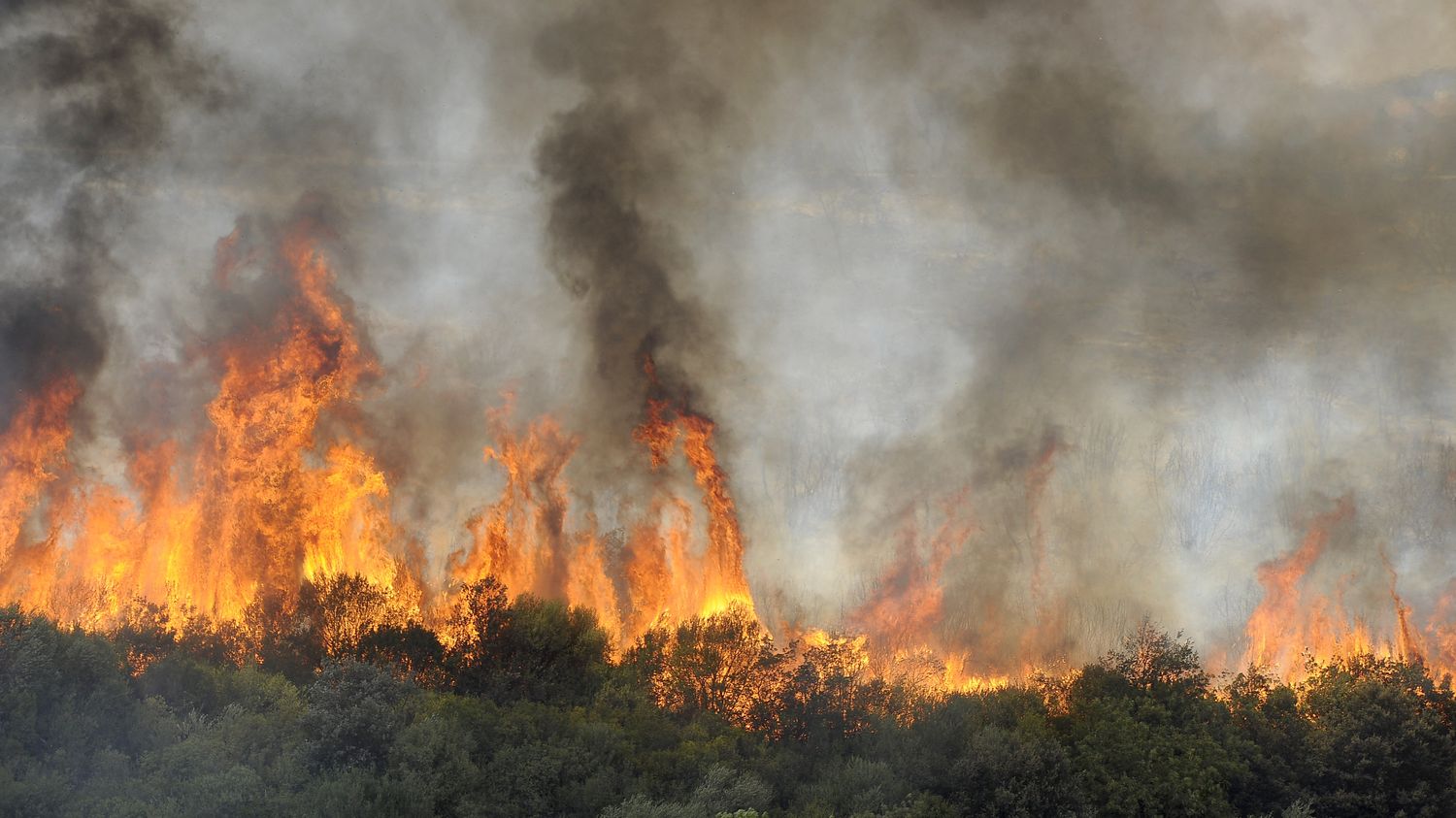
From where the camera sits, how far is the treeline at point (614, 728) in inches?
1705

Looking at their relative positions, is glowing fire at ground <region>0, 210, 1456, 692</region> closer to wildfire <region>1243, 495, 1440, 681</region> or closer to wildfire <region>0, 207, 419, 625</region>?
wildfire <region>0, 207, 419, 625</region>

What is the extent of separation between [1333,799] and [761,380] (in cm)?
4577

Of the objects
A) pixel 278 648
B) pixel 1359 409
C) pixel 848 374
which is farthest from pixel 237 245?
pixel 1359 409

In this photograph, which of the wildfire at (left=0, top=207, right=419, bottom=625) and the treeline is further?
the wildfire at (left=0, top=207, right=419, bottom=625)

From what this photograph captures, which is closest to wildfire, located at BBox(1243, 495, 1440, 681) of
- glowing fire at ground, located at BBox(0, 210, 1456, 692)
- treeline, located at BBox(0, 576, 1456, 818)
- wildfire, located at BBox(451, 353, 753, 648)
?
glowing fire at ground, located at BBox(0, 210, 1456, 692)

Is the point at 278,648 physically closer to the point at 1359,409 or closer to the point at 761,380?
the point at 761,380

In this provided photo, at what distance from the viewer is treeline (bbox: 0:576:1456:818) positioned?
4331 cm

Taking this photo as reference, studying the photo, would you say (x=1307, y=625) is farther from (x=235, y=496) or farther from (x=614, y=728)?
(x=235, y=496)

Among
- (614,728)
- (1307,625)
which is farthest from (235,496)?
(1307,625)

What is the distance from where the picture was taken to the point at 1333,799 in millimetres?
52062

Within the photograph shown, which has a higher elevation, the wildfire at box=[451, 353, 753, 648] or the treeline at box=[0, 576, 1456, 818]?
the wildfire at box=[451, 353, 753, 648]

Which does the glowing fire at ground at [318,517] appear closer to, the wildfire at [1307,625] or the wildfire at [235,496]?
the wildfire at [235,496]

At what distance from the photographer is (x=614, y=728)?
50.2m

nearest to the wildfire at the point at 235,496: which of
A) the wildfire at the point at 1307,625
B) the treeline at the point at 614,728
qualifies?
the treeline at the point at 614,728
